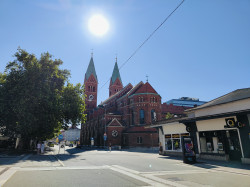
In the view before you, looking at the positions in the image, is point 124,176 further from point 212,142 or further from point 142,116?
point 142,116

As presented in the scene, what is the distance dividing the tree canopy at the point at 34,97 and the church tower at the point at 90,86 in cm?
4412

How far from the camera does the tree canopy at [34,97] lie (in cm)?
2241

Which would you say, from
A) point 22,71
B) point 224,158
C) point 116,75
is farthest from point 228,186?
point 116,75

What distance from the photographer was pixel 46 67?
84.8ft

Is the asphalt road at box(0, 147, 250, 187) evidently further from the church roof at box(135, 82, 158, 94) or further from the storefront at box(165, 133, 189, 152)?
the church roof at box(135, 82, 158, 94)

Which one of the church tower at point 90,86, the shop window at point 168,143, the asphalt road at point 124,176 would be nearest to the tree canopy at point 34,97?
the asphalt road at point 124,176

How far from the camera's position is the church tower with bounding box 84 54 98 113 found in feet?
235

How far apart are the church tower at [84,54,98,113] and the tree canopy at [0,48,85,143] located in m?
44.1

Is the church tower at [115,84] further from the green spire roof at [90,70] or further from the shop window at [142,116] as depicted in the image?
the shop window at [142,116]

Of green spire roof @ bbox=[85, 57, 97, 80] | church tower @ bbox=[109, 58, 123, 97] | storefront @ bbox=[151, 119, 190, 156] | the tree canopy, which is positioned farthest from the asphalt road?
green spire roof @ bbox=[85, 57, 97, 80]

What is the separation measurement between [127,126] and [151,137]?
9.07 m

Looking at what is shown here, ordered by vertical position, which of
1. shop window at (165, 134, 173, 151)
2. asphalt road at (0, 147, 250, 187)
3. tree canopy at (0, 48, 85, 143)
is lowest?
asphalt road at (0, 147, 250, 187)

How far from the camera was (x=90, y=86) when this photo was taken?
72188 millimetres

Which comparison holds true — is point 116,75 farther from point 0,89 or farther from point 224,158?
point 224,158
